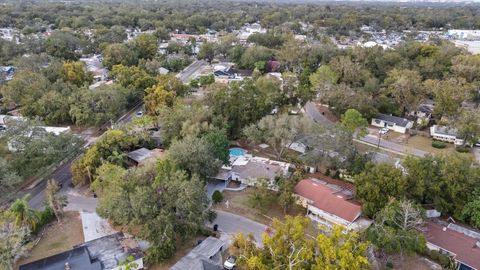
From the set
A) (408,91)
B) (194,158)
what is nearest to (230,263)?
(194,158)

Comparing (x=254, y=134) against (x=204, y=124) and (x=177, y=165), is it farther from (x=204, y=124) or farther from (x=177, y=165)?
(x=177, y=165)

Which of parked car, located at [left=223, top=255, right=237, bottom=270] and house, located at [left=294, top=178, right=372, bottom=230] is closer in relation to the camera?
parked car, located at [left=223, top=255, right=237, bottom=270]

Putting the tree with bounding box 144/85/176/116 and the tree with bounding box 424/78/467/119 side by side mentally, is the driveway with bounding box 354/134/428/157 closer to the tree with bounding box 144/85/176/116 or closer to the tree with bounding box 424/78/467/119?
the tree with bounding box 424/78/467/119

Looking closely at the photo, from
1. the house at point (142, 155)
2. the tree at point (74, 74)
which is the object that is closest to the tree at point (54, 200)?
the house at point (142, 155)

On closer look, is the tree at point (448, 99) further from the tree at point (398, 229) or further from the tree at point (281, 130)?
the tree at point (398, 229)

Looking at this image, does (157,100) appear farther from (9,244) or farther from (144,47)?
(144,47)

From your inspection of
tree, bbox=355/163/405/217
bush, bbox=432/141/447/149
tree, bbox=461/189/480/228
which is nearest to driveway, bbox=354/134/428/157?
bush, bbox=432/141/447/149
